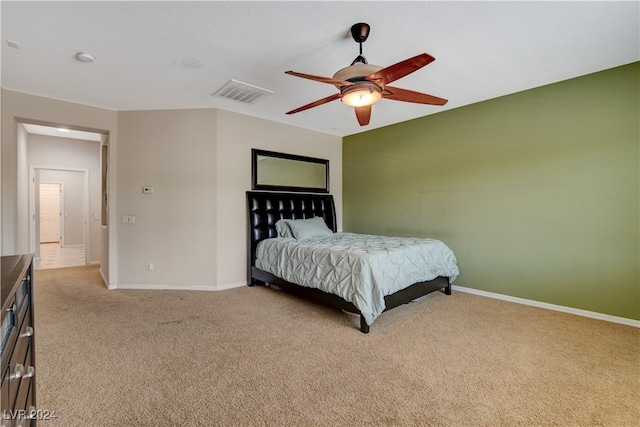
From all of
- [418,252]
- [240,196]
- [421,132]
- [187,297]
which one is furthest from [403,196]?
[187,297]

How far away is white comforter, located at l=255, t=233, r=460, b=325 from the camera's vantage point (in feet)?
9.04

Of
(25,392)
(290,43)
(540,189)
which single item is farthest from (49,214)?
(540,189)

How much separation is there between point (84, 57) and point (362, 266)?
3.28 meters

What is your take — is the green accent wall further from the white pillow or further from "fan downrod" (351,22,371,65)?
"fan downrod" (351,22,371,65)

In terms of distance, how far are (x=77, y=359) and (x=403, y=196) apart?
4.40 metres

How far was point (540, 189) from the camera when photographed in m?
3.43

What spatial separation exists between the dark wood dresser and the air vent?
2.65 meters

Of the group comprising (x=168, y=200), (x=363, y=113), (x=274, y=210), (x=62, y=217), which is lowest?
(x=62, y=217)

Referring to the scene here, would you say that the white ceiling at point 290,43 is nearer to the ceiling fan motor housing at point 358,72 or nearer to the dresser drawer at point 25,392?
the ceiling fan motor housing at point 358,72

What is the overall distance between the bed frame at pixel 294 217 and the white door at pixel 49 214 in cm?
911

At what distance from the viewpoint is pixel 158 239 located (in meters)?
4.17

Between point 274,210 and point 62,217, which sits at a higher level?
point 274,210

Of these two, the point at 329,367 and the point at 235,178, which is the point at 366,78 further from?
the point at 235,178

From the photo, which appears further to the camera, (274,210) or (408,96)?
(274,210)
